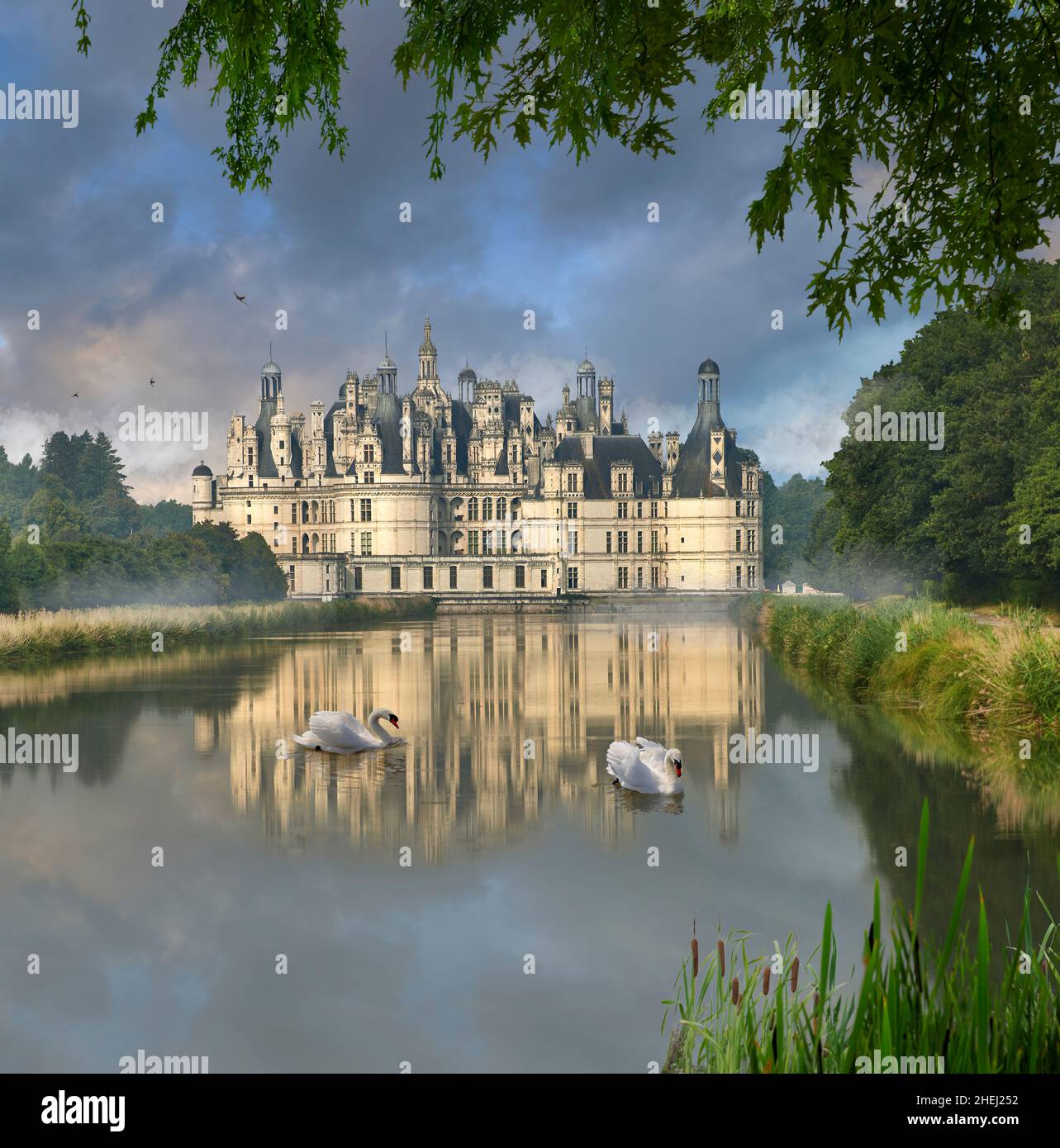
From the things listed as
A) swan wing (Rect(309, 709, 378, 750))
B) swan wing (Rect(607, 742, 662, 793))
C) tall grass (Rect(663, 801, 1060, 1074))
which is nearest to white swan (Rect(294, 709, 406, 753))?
swan wing (Rect(309, 709, 378, 750))

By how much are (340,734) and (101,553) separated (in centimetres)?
2753

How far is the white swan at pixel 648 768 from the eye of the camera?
37.9 feet

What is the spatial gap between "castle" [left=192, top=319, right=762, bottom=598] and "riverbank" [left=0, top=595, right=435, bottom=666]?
43473mm

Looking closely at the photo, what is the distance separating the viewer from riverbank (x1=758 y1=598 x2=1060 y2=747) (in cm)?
1355

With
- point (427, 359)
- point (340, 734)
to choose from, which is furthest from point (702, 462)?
point (340, 734)

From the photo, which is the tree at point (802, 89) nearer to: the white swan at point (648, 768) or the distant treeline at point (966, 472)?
the white swan at point (648, 768)

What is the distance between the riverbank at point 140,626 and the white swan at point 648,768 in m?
17.4

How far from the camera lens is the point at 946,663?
52.0ft

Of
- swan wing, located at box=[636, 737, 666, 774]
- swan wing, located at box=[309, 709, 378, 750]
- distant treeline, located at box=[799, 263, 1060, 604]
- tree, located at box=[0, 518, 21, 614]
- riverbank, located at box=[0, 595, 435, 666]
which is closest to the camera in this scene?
swan wing, located at box=[636, 737, 666, 774]

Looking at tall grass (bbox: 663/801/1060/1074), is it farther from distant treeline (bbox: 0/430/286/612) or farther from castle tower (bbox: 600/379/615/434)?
castle tower (bbox: 600/379/615/434)

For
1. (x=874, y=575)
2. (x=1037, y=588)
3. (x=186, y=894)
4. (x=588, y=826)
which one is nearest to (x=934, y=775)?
(x=588, y=826)

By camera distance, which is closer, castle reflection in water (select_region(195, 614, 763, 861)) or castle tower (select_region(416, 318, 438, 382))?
castle reflection in water (select_region(195, 614, 763, 861))

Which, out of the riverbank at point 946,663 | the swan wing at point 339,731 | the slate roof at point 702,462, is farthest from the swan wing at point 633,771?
the slate roof at point 702,462
